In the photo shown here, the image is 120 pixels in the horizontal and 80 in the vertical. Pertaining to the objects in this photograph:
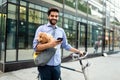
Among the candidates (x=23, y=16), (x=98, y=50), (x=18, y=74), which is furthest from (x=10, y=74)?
(x=98, y=50)

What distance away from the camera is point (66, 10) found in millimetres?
13195

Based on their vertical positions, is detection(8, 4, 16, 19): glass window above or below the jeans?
above

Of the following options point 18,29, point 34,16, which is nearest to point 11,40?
point 18,29

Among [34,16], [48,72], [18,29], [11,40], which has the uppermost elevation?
[34,16]

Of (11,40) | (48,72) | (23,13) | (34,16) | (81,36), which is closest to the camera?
(48,72)

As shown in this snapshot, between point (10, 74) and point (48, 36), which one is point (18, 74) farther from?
point (48, 36)

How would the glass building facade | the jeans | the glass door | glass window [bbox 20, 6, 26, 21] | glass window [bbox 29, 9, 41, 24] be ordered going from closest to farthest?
the jeans → the glass building facade → glass window [bbox 20, 6, 26, 21] → glass window [bbox 29, 9, 41, 24] → the glass door

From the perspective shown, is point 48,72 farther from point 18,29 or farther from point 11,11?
point 18,29

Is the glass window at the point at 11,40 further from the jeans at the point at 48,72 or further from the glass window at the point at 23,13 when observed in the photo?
the jeans at the point at 48,72

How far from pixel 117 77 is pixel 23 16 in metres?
4.18

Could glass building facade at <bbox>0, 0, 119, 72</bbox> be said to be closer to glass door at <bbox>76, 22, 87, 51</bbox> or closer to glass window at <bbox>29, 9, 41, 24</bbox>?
glass window at <bbox>29, 9, 41, 24</bbox>

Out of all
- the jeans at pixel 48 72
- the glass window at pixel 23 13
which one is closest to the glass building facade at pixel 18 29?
the glass window at pixel 23 13

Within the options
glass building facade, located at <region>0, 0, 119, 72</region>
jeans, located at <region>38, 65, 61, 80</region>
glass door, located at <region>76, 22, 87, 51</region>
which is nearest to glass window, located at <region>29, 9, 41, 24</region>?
glass building facade, located at <region>0, 0, 119, 72</region>

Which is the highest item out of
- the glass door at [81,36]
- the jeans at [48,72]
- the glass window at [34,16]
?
the glass window at [34,16]
